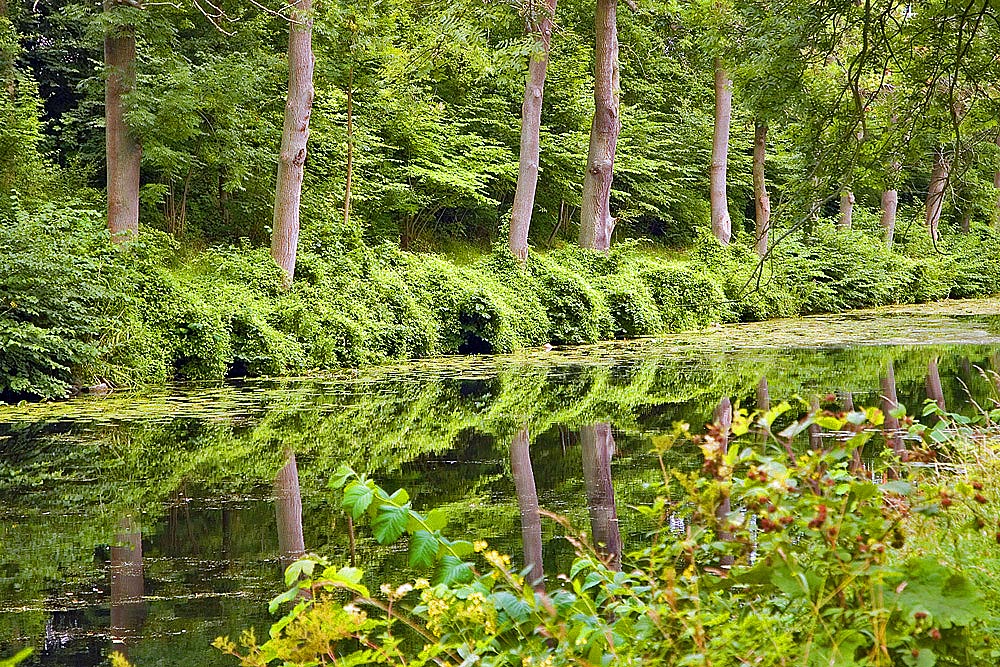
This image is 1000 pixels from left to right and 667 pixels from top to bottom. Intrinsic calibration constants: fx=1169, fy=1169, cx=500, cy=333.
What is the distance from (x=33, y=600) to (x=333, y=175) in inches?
697

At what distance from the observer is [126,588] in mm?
5023

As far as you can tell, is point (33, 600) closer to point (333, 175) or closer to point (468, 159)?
point (333, 175)

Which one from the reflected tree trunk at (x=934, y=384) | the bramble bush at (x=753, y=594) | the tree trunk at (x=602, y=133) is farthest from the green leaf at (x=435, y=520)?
the tree trunk at (x=602, y=133)

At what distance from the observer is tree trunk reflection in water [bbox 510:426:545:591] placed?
5.21 m

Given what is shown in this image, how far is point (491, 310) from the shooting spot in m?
17.7

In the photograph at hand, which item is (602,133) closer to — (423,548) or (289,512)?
(289,512)

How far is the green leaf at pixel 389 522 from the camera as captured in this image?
124 inches

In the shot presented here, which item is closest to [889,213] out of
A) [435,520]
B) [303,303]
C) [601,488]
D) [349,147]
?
[349,147]

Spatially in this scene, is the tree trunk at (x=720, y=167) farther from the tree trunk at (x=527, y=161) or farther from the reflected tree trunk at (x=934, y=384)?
the reflected tree trunk at (x=934, y=384)

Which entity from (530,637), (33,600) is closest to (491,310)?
(33,600)

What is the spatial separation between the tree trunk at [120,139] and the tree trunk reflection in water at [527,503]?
1002 centimetres

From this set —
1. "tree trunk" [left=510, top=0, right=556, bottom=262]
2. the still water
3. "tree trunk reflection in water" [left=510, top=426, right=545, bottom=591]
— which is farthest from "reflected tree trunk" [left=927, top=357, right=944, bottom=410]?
"tree trunk" [left=510, top=0, right=556, bottom=262]

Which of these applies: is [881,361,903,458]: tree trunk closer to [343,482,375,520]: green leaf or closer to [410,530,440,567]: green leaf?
[410,530,440,567]: green leaf

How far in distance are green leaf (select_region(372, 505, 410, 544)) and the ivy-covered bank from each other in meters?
4.00
